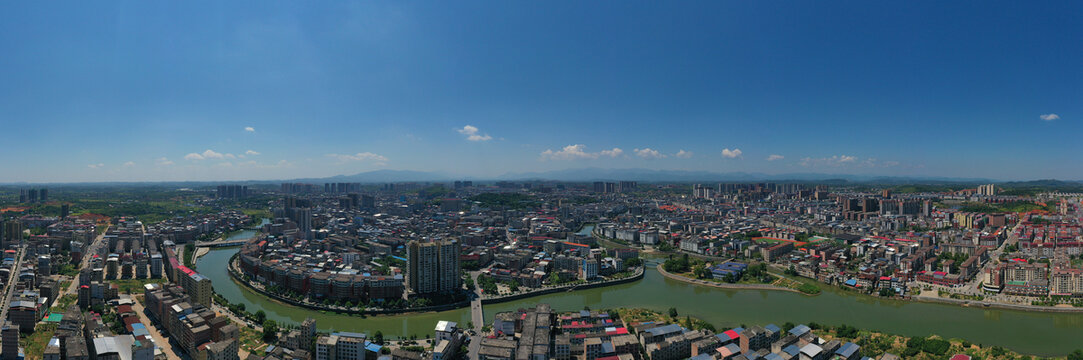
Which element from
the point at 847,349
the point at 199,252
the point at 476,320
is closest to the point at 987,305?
the point at 847,349

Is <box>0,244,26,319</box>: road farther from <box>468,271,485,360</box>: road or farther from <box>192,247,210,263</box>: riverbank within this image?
<box>468,271,485,360</box>: road

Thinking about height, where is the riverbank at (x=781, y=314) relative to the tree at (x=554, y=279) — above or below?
below

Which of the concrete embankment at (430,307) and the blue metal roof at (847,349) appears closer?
the blue metal roof at (847,349)

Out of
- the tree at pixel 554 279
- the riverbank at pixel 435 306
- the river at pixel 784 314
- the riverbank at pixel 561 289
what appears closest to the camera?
the river at pixel 784 314

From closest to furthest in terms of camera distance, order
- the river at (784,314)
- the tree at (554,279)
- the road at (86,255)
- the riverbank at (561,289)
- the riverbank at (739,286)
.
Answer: the river at (784,314), the riverbank at (561,289), the road at (86,255), the riverbank at (739,286), the tree at (554,279)

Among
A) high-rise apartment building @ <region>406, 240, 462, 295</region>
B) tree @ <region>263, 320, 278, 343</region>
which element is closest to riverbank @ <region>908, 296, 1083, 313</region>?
high-rise apartment building @ <region>406, 240, 462, 295</region>

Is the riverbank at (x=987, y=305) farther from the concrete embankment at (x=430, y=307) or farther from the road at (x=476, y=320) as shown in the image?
the road at (x=476, y=320)

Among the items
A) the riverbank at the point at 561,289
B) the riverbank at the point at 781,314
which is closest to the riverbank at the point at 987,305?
the riverbank at the point at 781,314

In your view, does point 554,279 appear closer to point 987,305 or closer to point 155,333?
point 155,333

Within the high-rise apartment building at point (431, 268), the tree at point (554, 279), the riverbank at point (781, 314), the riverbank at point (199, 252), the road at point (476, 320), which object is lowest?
the riverbank at point (781, 314)
